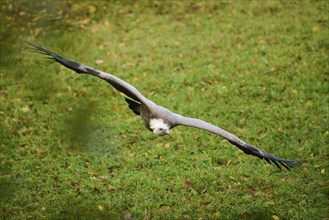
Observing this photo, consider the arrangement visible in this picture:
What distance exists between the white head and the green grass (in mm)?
1204

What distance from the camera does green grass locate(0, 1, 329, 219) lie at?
596 centimetres

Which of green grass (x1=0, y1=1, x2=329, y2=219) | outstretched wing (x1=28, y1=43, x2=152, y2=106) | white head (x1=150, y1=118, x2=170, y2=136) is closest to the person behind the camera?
outstretched wing (x1=28, y1=43, x2=152, y2=106)

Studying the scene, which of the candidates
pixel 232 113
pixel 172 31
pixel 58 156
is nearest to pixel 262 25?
pixel 172 31

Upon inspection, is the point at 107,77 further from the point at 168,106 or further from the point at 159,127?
the point at 168,106

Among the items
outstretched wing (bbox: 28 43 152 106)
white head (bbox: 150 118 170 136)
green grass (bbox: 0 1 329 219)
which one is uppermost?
outstretched wing (bbox: 28 43 152 106)

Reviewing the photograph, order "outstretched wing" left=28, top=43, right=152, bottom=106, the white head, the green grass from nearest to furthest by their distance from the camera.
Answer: "outstretched wing" left=28, top=43, right=152, bottom=106
the white head
the green grass

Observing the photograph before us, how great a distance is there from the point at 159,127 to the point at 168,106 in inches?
106

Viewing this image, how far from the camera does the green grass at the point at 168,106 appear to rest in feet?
19.6

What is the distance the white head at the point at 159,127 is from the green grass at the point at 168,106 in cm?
120

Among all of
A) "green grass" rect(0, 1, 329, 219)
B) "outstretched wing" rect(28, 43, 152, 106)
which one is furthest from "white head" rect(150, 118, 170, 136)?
"green grass" rect(0, 1, 329, 219)

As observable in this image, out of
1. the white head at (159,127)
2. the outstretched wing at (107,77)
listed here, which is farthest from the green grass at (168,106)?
the outstretched wing at (107,77)

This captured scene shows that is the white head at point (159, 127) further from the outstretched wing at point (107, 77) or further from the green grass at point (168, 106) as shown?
the green grass at point (168, 106)

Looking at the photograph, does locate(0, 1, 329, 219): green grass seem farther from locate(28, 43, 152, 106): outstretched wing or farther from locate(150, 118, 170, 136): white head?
locate(28, 43, 152, 106): outstretched wing

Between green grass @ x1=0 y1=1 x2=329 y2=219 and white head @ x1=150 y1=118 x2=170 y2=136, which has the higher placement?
white head @ x1=150 y1=118 x2=170 y2=136
